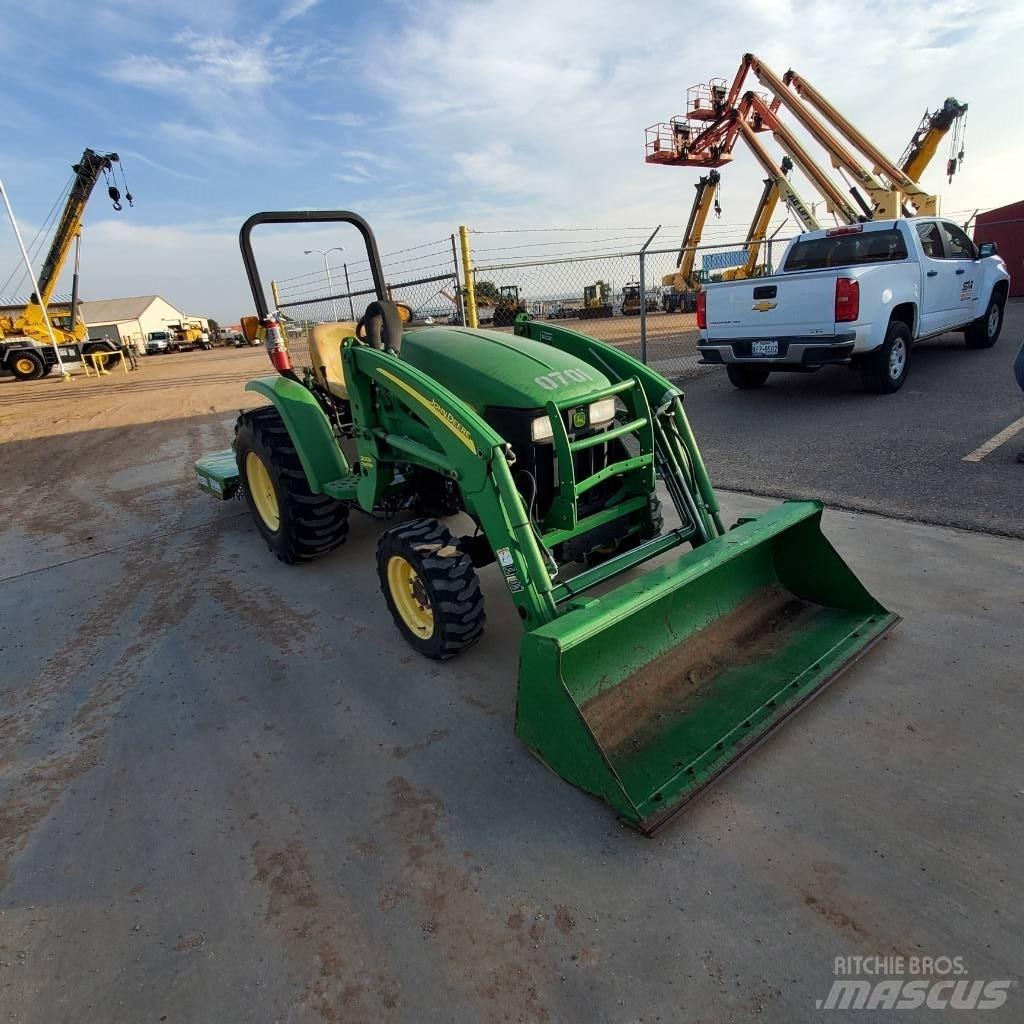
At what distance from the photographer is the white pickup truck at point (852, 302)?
268 inches

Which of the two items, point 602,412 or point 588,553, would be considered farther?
point 588,553

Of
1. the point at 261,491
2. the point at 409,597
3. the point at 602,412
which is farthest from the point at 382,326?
the point at 261,491

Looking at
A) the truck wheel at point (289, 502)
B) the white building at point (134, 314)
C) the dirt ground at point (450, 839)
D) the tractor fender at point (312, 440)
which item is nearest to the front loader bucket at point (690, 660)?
the dirt ground at point (450, 839)

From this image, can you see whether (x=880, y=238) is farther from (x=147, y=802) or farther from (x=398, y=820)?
(x=147, y=802)

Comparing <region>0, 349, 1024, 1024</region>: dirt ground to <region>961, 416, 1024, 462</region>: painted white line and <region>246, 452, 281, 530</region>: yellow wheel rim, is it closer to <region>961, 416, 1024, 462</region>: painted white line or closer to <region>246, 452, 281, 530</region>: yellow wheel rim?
<region>246, 452, 281, 530</region>: yellow wheel rim

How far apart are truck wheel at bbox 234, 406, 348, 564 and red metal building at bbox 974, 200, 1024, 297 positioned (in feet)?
56.2

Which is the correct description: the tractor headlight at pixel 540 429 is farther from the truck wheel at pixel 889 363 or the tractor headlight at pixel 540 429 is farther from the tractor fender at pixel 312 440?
the truck wheel at pixel 889 363

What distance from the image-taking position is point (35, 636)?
3799 millimetres

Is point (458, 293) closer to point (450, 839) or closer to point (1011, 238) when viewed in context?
point (450, 839)

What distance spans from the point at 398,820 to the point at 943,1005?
5.14 feet

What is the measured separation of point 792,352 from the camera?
7.14 meters

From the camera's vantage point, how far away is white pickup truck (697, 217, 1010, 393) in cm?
680

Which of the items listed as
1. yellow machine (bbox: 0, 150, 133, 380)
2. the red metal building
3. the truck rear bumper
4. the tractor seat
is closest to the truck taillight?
the truck rear bumper

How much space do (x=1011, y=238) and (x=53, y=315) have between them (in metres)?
31.0
